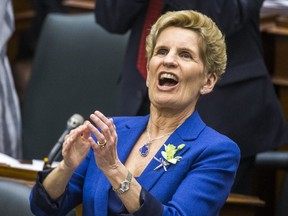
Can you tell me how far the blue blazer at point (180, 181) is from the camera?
2508mm

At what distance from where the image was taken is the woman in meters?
2.48

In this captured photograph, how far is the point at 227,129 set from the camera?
347 centimetres

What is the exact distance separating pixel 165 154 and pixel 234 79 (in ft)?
2.90

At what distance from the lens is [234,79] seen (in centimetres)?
342

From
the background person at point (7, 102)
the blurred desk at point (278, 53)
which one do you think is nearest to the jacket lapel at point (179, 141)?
the background person at point (7, 102)

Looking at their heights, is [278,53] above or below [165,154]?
below

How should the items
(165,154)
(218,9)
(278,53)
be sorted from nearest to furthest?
1. (165,154)
2. (218,9)
3. (278,53)

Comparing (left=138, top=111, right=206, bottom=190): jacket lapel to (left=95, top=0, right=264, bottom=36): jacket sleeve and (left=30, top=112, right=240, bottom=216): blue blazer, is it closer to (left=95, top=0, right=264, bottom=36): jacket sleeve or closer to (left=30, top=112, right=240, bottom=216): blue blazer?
(left=30, top=112, right=240, bottom=216): blue blazer

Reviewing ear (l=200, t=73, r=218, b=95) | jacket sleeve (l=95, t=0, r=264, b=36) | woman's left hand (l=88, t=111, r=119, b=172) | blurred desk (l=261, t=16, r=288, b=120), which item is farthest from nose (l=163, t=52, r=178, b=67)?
blurred desk (l=261, t=16, r=288, b=120)

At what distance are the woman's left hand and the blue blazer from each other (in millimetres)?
118

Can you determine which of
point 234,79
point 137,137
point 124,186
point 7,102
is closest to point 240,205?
point 234,79

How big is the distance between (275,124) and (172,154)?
1.05 metres

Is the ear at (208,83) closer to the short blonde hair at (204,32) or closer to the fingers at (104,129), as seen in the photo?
the short blonde hair at (204,32)

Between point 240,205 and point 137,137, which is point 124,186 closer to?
point 137,137
